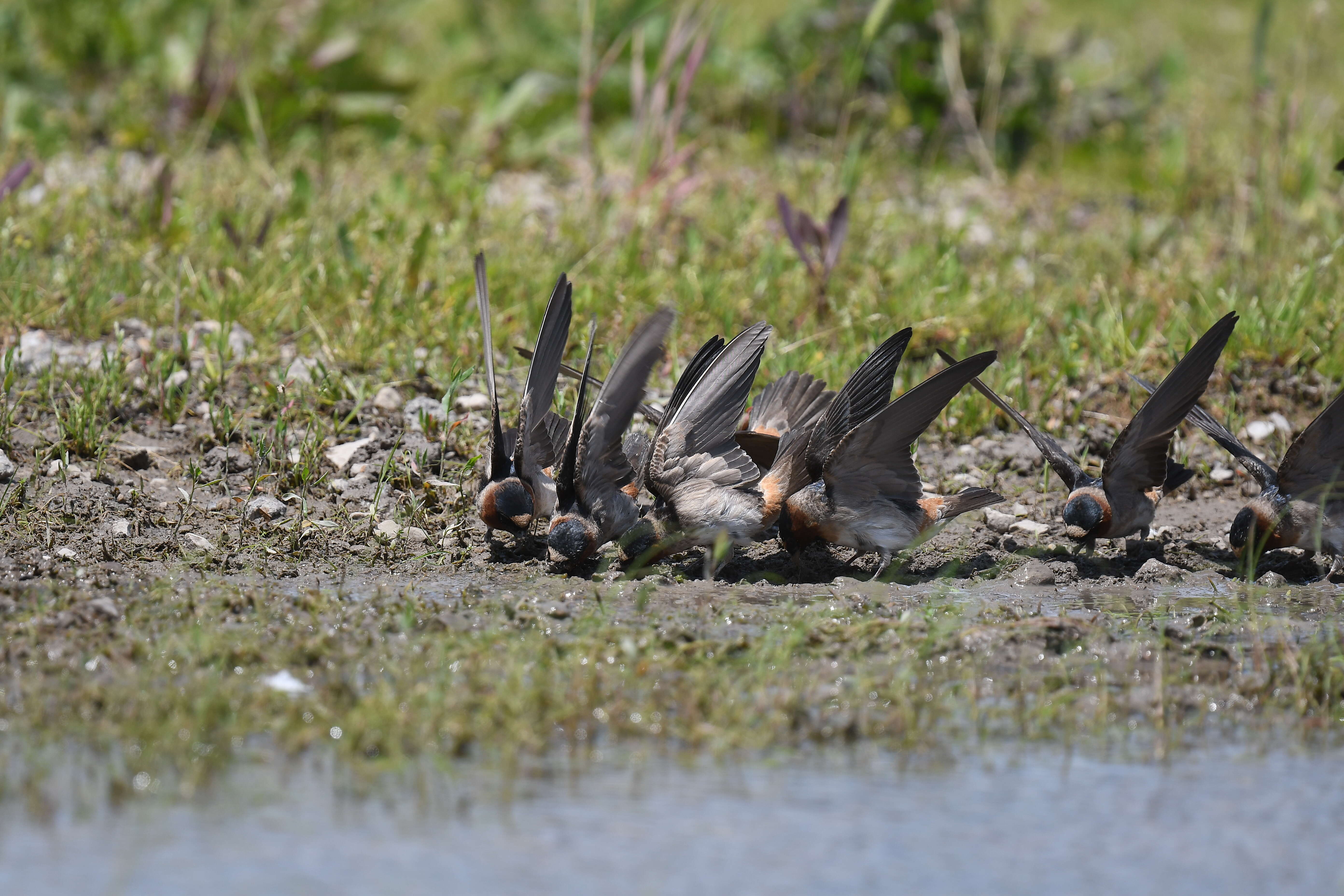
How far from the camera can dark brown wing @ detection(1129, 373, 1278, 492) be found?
480cm

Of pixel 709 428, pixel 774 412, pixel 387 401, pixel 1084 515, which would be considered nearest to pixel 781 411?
pixel 774 412

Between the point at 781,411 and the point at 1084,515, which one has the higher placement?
the point at 781,411

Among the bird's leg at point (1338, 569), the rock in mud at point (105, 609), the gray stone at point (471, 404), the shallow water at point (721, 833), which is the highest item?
the gray stone at point (471, 404)

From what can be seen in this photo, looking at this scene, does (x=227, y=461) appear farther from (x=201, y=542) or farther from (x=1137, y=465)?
(x=1137, y=465)

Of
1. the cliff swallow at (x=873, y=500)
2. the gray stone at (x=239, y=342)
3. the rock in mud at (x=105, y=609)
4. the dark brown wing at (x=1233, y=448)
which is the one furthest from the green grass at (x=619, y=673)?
the gray stone at (x=239, y=342)

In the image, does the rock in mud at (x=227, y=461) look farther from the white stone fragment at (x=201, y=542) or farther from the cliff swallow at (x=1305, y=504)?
the cliff swallow at (x=1305, y=504)

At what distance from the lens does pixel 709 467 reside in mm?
4707

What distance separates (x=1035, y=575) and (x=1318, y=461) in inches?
38.0

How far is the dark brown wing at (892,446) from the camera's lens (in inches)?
170

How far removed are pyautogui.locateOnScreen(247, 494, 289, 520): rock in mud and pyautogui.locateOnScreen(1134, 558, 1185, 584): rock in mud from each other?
276cm

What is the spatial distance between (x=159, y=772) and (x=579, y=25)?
7.54 meters

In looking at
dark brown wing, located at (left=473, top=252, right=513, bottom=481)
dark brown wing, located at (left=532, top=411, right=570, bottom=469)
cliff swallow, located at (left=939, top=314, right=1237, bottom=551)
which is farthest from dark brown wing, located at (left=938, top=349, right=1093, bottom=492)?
dark brown wing, located at (left=473, top=252, right=513, bottom=481)

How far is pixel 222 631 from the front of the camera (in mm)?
3678

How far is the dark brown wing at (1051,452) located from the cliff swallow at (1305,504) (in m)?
0.42
